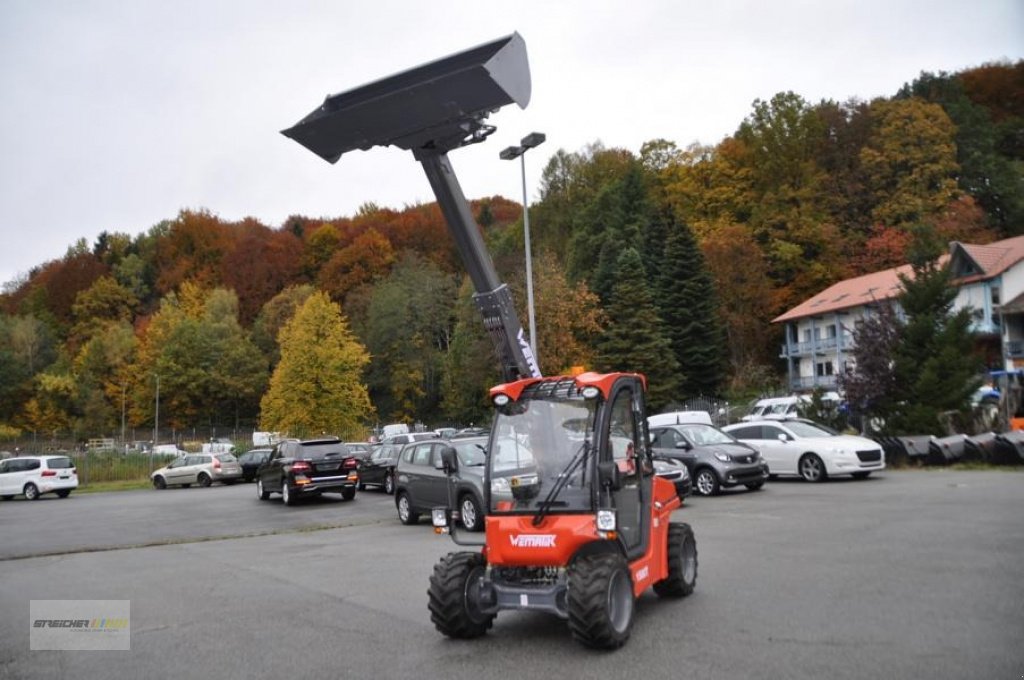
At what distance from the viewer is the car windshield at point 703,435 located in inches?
782

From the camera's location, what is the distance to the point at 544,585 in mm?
6844

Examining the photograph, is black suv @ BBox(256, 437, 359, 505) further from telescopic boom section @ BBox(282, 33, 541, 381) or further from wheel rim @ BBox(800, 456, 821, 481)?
telescopic boom section @ BBox(282, 33, 541, 381)

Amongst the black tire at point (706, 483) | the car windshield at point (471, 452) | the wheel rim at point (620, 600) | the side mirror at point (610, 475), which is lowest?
the black tire at point (706, 483)

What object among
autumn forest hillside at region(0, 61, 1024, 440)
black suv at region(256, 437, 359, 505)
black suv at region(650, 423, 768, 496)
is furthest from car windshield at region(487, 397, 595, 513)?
autumn forest hillside at region(0, 61, 1024, 440)

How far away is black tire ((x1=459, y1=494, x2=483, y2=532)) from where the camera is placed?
49.1ft

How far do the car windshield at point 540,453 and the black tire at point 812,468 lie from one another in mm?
15247

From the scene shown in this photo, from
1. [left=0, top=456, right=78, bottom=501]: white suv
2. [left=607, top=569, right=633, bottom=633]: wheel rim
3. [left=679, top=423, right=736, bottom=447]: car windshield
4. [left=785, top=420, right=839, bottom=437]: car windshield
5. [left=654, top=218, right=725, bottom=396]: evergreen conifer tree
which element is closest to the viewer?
[left=607, top=569, right=633, bottom=633]: wheel rim

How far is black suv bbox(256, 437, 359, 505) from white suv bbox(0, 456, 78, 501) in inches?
506

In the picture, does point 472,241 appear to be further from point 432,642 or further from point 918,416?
point 918,416

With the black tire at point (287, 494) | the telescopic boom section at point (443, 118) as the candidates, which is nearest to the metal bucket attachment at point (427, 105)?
the telescopic boom section at point (443, 118)

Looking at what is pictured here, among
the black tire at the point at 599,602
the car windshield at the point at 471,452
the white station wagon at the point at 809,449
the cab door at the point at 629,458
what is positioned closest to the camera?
the black tire at the point at 599,602

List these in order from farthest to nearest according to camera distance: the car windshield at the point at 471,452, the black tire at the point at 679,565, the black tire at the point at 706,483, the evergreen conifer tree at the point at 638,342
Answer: the evergreen conifer tree at the point at 638,342 → the black tire at the point at 706,483 → the car windshield at the point at 471,452 → the black tire at the point at 679,565

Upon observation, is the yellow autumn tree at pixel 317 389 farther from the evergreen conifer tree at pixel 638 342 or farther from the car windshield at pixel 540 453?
the car windshield at pixel 540 453

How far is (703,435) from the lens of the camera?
20188 mm
